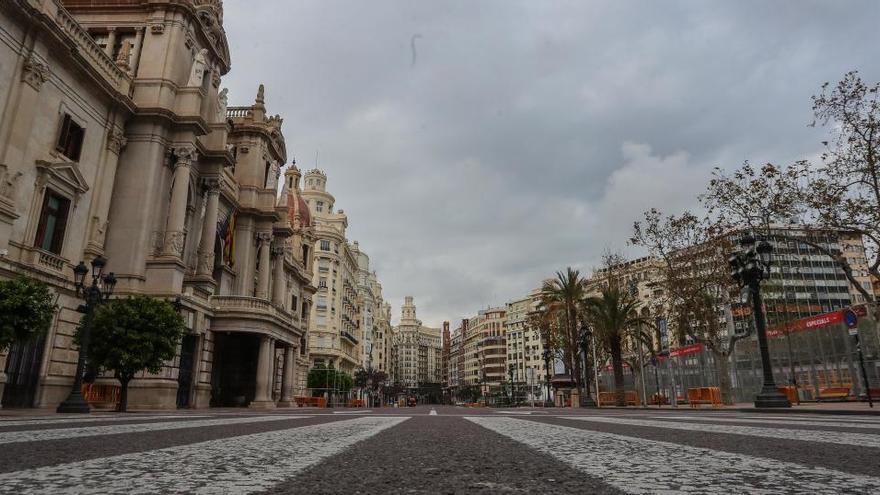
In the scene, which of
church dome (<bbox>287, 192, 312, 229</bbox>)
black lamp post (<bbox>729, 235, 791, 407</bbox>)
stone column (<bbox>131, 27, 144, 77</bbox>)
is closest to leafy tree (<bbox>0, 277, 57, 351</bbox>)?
stone column (<bbox>131, 27, 144, 77</bbox>)

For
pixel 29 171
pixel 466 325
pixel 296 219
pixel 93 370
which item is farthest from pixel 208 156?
pixel 466 325

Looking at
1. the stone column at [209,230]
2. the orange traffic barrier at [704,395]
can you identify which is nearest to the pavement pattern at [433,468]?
the orange traffic barrier at [704,395]

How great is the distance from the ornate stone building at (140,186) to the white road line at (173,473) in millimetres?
16584

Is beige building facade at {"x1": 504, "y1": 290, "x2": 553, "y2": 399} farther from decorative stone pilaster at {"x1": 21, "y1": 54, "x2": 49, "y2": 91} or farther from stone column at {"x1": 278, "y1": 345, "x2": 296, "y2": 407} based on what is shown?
decorative stone pilaster at {"x1": 21, "y1": 54, "x2": 49, "y2": 91}

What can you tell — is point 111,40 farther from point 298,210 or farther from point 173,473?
point 298,210

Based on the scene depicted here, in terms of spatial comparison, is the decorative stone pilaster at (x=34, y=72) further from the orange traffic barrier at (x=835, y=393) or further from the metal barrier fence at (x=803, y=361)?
the orange traffic barrier at (x=835, y=393)

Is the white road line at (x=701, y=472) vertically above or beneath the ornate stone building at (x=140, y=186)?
beneath

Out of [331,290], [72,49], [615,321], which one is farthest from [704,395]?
[331,290]

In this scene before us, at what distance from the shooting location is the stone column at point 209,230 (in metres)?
26.9

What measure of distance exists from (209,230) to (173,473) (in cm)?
2796

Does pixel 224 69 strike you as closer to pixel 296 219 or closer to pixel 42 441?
pixel 296 219

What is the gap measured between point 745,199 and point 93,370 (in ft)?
91.5

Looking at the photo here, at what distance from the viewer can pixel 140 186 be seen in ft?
72.9

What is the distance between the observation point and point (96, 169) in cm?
2105
